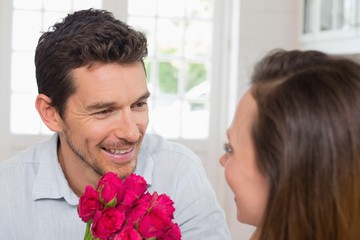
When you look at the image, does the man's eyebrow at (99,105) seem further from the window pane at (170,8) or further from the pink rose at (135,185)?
the window pane at (170,8)

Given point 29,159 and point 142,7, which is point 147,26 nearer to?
point 142,7

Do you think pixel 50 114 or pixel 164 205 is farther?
pixel 50 114

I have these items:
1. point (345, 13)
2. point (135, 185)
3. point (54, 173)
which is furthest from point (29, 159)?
point (345, 13)

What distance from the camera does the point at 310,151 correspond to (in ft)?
2.99

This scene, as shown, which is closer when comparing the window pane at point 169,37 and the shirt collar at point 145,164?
Answer: the shirt collar at point 145,164

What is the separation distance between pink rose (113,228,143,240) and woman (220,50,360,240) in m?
0.21

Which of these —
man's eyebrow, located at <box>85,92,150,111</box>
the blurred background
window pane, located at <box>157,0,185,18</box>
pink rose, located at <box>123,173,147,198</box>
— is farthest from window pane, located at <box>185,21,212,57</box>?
pink rose, located at <box>123,173,147,198</box>

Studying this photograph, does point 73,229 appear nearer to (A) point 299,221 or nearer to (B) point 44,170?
(B) point 44,170

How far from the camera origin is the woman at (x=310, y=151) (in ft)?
2.97

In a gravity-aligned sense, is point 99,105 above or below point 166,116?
above

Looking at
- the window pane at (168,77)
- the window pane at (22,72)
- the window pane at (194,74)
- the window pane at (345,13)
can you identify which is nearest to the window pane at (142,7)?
the window pane at (168,77)

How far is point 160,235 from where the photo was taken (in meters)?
1.00

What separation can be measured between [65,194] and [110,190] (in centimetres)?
67

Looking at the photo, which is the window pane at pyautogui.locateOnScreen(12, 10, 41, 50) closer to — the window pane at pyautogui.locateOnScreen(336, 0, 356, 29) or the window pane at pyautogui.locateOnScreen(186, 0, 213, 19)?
the window pane at pyautogui.locateOnScreen(186, 0, 213, 19)
